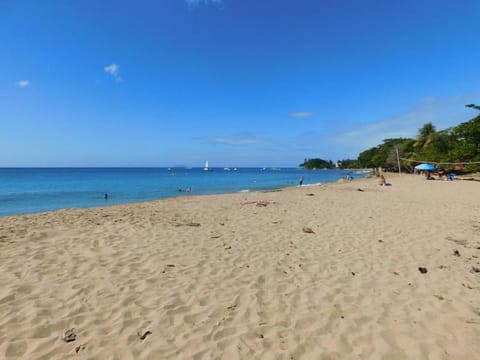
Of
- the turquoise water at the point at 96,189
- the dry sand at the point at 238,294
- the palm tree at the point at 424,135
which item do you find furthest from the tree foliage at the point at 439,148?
the dry sand at the point at 238,294

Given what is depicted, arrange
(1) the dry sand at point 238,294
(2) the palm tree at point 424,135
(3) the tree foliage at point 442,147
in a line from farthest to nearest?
(2) the palm tree at point 424,135 → (3) the tree foliage at point 442,147 → (1) the dry sand at point 238,294

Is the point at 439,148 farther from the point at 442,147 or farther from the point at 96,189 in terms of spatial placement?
the point at 96,189

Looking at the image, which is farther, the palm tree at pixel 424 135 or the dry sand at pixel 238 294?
the palm tree at pixel 424 135

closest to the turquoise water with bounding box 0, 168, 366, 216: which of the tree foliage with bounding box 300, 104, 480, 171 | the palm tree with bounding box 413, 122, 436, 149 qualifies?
the tree foliage with bounding box 300, 104, 480, 171

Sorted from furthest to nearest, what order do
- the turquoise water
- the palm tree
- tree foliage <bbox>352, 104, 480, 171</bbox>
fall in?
the palm tree → tree foliage <bbox>352, 104, 480, 171</bbox> → the turquoise water

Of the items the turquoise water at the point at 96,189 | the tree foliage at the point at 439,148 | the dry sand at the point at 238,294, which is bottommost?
the turquoise water at the point at 96,189

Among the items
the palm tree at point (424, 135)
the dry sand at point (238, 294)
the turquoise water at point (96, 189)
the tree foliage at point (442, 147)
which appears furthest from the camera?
the palm tree at point (424, 135)

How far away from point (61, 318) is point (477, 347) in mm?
4745

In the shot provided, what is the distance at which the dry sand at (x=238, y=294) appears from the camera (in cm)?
280

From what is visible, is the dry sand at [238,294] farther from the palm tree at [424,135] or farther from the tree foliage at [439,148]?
the palm tree at [424,135]

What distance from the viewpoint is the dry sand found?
2801 millimetres

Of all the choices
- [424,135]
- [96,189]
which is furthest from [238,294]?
[424,135]

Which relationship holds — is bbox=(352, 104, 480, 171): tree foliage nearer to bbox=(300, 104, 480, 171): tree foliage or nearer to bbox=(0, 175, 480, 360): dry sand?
bbox=(300, 104, 480, 171): tree foliage

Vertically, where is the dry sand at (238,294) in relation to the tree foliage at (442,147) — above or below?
below
